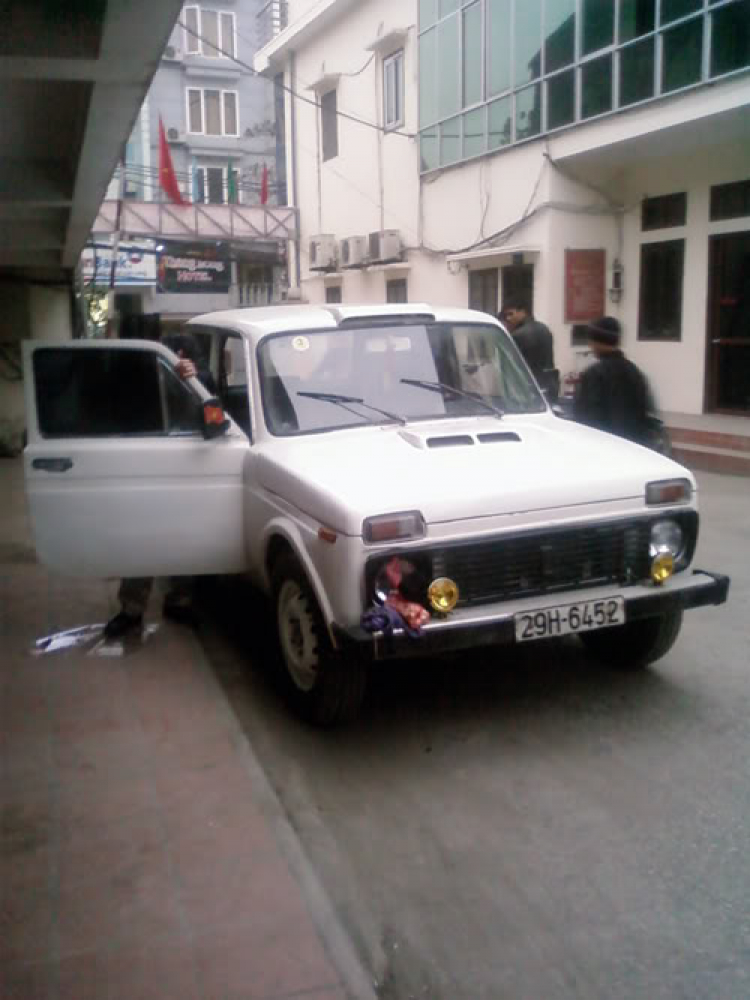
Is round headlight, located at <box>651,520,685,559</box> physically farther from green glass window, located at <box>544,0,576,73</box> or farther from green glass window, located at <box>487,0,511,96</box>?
green glass window, located at <box>487,0,511,96</box>

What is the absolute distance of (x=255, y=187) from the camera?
3234cm

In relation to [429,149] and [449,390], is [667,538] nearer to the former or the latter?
[449,390]

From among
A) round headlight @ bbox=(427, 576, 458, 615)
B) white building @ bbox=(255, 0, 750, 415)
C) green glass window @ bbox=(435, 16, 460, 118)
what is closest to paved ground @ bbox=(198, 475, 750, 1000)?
round headlight @ bbox=(427, 576, 458, 615)

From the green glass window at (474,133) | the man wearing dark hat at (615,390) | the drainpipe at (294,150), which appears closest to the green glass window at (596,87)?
the green glass window at (474,133)

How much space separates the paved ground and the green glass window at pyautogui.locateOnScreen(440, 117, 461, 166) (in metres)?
13.5

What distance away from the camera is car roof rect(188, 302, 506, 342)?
5.21 metres

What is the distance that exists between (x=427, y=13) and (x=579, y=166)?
17.9 ft

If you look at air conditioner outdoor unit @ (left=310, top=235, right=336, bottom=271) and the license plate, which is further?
air conditioner outdoor unit @ (left=310, top=235, right=336, bottom=271)

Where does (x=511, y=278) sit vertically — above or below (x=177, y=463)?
above

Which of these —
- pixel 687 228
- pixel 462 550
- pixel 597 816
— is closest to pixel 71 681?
pixel 462 550

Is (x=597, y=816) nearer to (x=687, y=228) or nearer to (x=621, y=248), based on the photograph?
(x=687, y=228)

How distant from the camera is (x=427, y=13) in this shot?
17312mm

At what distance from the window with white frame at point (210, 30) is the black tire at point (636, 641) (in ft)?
120

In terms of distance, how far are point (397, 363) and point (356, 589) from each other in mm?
1741
